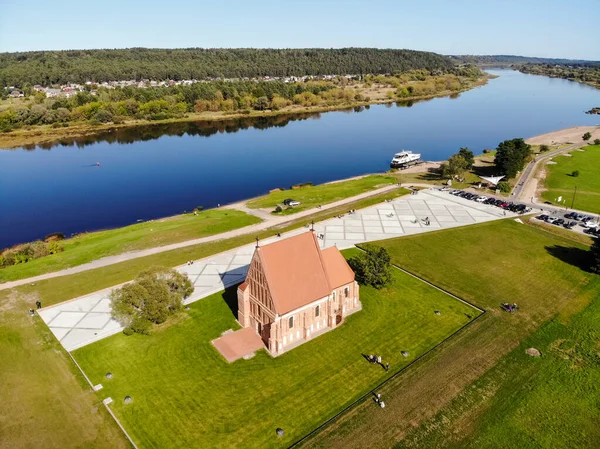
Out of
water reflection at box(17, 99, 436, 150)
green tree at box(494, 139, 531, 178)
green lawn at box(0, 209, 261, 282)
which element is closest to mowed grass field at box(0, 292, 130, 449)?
green lawn at box(0, 209, 261, 282)

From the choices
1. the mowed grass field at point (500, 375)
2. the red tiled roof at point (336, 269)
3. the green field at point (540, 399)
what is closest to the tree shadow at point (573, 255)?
the mowed grass field at point (500, 375)

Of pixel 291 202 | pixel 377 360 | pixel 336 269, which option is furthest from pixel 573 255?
pixel 291 202

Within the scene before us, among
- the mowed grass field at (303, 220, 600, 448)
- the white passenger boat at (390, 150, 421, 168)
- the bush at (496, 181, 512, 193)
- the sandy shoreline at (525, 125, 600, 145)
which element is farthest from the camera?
the sandy shoreline at (525, 125, 600, 145)

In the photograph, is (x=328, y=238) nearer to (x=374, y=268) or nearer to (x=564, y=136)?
(x=374, y=268)

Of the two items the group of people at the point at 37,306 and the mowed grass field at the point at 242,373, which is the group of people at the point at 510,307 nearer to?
the mowed grass field at the point at 242,373

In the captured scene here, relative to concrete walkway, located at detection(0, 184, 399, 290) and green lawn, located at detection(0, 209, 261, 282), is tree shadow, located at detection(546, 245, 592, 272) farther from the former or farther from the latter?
green lawn, located at detection(0, 209, 261, 282)

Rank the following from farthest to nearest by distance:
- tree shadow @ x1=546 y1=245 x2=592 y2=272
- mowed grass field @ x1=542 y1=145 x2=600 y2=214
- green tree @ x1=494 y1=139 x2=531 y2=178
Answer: green tree @ x1=494 y1=139 x2=531 y2=178 → mowed grass field @ x1=542 y1=145 x2=600 y2=214 → tree shadow @ x1=546 y1=245 x2=592 y2=272
